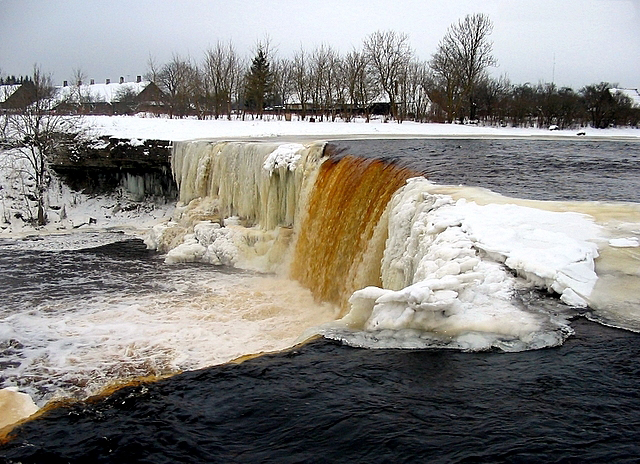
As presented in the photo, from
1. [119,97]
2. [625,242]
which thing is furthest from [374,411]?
[119,97]

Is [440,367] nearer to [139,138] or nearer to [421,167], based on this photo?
[421,167]

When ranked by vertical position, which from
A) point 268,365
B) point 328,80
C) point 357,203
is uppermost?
point 328,80

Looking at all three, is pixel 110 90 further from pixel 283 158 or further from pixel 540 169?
pixel 540 169

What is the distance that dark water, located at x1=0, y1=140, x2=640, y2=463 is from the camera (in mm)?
3104

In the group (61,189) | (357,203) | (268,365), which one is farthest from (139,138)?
(268,365)

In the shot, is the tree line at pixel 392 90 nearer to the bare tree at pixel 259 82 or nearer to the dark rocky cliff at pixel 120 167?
the bare tree at pixel 259 82

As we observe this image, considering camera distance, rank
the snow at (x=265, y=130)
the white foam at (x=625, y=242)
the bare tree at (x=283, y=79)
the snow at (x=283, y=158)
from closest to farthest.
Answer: the white foam at (x=625, y=242) < the snow at (x=283, y=158) < the snow at (x=265, y=130) < the bare tree at (x=283, y=79)

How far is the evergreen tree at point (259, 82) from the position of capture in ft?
145

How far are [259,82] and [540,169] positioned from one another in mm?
35472

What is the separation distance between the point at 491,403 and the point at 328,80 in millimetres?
44492

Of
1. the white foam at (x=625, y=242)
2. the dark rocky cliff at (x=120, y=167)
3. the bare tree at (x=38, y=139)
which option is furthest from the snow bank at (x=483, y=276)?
the bare tree at (x=38, y=139)

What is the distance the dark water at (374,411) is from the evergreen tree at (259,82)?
134 feet

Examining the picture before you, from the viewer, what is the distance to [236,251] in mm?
14031

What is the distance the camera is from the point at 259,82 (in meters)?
43.8
